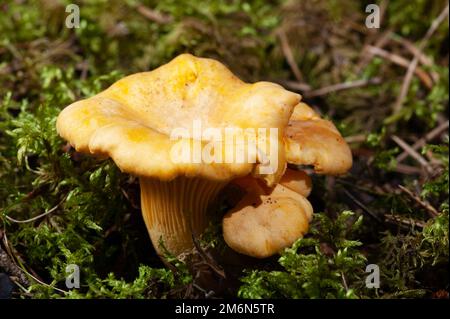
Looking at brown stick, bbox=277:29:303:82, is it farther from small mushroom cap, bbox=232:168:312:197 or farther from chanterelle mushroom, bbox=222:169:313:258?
chanterelle mushroom, bbox=222:169:313:258

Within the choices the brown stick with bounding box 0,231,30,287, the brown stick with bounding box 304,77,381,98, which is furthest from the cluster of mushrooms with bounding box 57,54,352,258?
the brown stick with bounding box 304,77,381,98

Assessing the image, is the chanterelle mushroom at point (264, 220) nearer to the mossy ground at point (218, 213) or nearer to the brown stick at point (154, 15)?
the mossy ground at point (218, 213)

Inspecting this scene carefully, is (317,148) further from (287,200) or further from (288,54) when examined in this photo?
(288,54)

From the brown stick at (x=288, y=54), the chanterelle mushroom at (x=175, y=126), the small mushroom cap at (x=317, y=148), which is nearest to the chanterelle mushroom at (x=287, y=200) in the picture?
the small mushroom cap at (x=317, y=148)

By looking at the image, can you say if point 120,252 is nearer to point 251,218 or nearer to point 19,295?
point 19,295

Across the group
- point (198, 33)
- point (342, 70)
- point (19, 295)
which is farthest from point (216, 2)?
point (19, 295)

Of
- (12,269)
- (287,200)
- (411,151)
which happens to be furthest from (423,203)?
(12,269)
